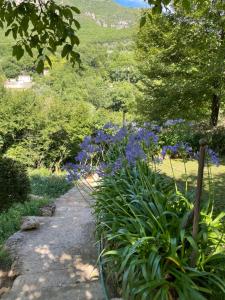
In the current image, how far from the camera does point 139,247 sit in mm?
2176

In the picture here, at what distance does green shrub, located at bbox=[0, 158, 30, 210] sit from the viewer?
695cm

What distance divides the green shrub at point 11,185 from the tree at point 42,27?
5106 mm

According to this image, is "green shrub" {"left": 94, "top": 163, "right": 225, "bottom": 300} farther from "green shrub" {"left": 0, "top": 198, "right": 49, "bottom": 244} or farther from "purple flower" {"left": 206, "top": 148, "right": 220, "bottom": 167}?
"green shrub" {"left": 0, "top": 198, "right": 49, "bottom": 244}

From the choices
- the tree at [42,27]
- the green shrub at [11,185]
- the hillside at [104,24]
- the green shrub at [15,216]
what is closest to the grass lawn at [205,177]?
the green shrub at [15,216]

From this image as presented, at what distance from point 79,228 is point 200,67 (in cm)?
820

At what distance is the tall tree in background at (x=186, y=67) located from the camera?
10242mm

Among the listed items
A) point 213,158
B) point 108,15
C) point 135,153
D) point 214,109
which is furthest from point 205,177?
point 108,15

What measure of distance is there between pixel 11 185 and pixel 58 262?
380 centimetres

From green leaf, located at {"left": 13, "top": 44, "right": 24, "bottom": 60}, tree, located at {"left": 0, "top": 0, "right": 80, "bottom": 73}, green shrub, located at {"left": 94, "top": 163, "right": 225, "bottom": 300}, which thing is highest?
tree, located at {"left": 0, "top": 0, "right": 80, "bottom": 73}

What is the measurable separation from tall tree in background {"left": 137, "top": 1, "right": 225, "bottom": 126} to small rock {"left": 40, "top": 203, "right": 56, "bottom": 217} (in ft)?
20.6

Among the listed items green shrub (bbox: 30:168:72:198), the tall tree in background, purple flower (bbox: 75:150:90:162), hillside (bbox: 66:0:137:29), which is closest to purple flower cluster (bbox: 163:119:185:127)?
the tall tree in background

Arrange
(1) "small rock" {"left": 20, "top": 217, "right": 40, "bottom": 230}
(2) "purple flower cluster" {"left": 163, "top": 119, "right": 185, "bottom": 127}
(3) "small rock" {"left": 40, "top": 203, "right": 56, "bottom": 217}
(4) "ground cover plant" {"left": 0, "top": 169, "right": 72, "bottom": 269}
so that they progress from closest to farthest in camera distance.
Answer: (4) "ground cover plant" {"left": 0, "top": 169, "right": 72, "bottom": 269}, (1) "small rock" {"left": 20, "top": 217, "right": 40, "bottom": 230}, (2) "purple flower cluster" {"left": 163, "top": 119, "right": 185, "bottom": 127}, (3) "small rock" {"left": 40, "top": 203, "right": 56, "bottom": 217}

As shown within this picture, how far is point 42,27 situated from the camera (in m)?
2.17

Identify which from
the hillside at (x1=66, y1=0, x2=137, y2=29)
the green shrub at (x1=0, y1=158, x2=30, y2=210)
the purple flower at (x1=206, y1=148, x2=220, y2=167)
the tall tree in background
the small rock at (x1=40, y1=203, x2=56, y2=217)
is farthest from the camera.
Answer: the hillside at (x1=66, y1=0, x2=137, y2=29)
